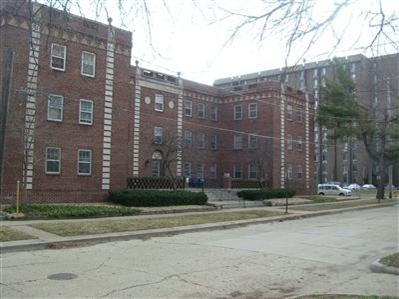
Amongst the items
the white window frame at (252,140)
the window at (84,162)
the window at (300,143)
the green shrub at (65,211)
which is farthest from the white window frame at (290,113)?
the green shrub at (65,211)

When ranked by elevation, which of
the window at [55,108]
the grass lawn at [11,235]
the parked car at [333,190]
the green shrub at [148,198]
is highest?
the window at [55,108]

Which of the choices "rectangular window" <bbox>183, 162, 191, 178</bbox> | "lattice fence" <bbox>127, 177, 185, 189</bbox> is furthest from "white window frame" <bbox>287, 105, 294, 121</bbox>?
"lattice fence" <bbox>127, 177, 185, 189</bbox>

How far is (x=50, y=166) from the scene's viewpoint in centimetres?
2809

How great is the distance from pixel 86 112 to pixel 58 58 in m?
3.35

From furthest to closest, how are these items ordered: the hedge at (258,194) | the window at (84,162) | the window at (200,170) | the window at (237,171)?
the window at (237,171) < the window at (200,170) < the hedge at (258,194) < the window at (84,162)

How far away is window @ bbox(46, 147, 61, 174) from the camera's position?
92.0 feet

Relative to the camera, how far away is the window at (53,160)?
28.0m

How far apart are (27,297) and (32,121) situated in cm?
1751

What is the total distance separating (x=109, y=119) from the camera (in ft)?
100

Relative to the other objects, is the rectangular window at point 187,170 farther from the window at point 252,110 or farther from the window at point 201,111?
the window at point 252,110

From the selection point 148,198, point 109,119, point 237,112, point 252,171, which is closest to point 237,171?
point 252,171

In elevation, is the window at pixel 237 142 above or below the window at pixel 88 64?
below

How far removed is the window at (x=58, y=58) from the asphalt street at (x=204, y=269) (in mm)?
14581

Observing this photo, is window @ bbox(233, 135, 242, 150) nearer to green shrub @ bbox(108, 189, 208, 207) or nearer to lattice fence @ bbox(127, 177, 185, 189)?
lattice fence @ bbox(127, 177, 185, 189)
